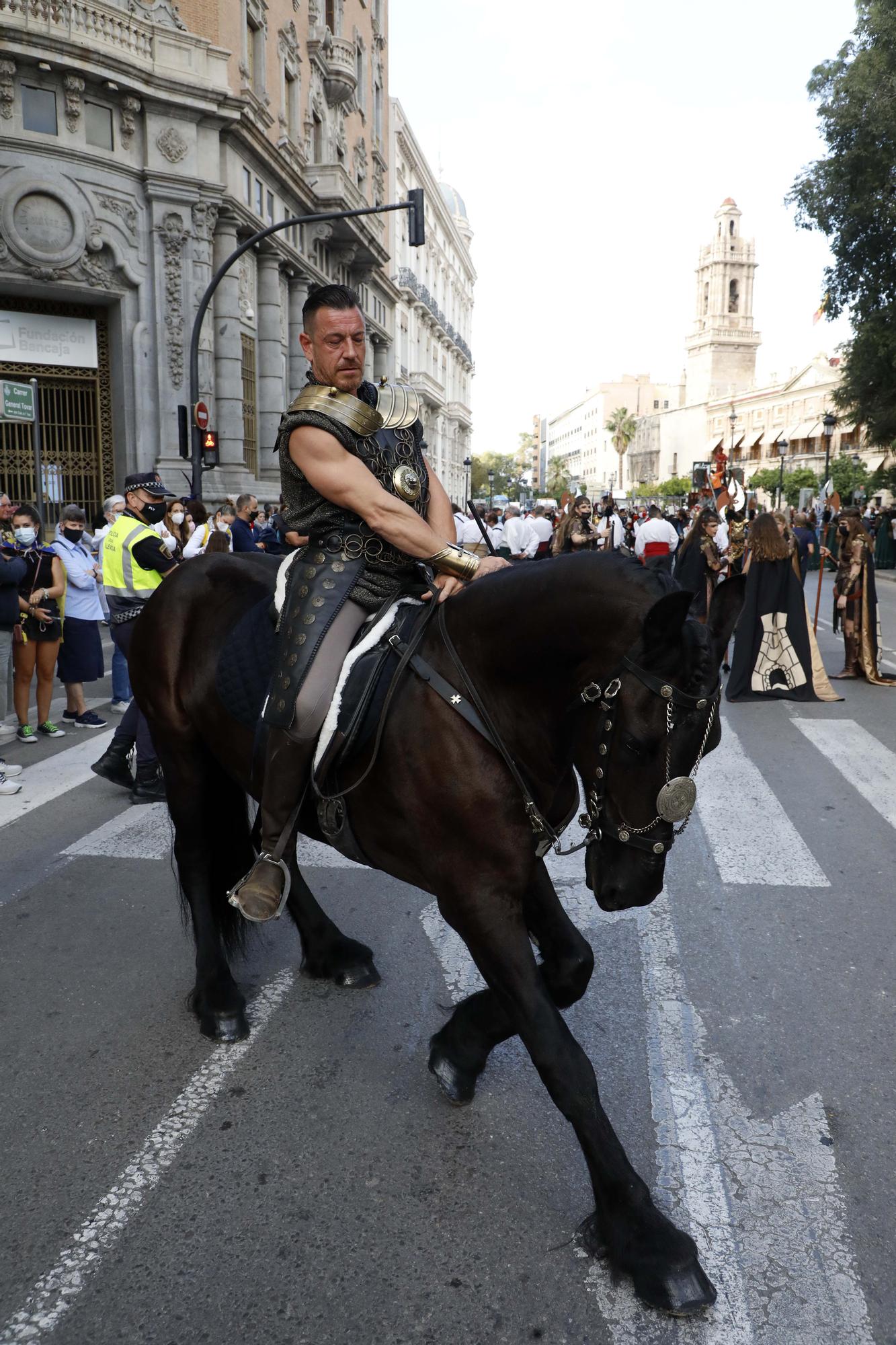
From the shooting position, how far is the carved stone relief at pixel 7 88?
773 inches

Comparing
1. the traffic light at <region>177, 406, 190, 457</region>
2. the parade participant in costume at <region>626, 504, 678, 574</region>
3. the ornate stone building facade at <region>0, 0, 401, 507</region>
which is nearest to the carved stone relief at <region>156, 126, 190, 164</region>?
the ornate stone building facade at <region>0, 0, 401, 507</region>

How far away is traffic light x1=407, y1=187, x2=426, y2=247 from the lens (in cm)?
1747

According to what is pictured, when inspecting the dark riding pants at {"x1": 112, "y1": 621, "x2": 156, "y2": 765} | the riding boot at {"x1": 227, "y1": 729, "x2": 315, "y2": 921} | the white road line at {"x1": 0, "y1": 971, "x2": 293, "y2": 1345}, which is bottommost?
A: the white road line at {"x1": 0, "y1": 971, "x2": 293, "y2": 1345}

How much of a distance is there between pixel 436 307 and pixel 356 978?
77.9m

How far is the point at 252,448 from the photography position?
92.5 feet

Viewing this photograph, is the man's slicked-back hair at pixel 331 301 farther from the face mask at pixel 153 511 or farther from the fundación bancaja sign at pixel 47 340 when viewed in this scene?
the fundación bancaja sign at pixel 47 340

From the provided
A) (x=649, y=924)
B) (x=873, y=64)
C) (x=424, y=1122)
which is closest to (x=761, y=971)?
(x=649, y=924)

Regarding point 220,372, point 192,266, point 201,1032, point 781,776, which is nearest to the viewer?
point 201,1032

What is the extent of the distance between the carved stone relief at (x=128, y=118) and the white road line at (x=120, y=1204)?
23.3 meters

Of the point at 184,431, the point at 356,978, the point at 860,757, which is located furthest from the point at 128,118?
the point at 356,978

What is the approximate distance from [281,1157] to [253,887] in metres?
0.85

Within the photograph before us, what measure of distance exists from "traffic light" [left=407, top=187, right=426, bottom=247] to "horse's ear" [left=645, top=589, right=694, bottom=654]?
16.8 m

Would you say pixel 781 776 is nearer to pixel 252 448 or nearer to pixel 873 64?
pixel 252 448

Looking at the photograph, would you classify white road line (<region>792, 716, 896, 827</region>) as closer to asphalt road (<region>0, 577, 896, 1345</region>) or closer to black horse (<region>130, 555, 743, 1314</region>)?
asphalt road (<region>0, 577, 896, 1345</region>)
